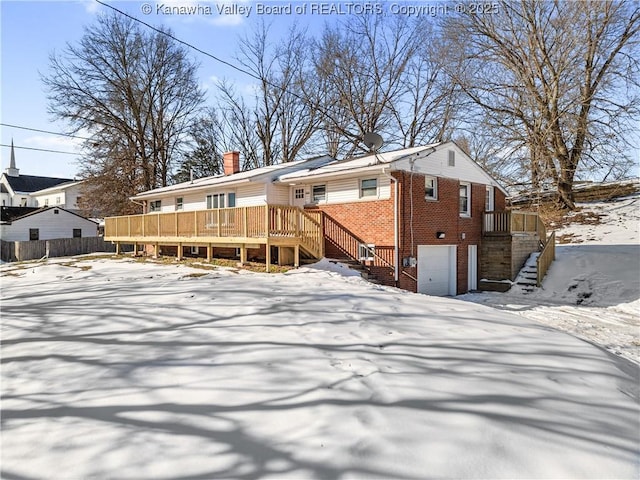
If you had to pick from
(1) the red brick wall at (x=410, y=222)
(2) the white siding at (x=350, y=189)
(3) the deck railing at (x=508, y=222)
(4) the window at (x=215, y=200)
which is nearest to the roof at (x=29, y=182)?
(4) the window at (x=215, y=200)

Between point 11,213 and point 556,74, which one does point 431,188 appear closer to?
point 556,74

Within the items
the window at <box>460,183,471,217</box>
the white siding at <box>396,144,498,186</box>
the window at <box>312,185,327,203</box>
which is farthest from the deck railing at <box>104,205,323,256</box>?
the window at <box>460,183,471,217</box>

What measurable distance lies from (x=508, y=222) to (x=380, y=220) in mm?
6582

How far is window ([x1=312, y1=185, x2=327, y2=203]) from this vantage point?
53.7 feet

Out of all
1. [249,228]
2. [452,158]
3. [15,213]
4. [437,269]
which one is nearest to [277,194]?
[249,228]

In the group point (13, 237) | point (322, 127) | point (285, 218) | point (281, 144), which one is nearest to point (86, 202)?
point (13, 237)

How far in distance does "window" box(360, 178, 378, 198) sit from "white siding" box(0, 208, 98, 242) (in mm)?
28927

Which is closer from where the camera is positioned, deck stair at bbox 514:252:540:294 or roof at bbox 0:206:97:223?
deck stair at bbox 514:252:540:294

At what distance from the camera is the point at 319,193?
16594 mm

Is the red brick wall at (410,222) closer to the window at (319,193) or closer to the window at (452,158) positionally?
the window at (319,193)

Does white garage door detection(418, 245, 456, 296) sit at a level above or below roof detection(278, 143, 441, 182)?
below

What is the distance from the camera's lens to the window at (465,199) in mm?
17531

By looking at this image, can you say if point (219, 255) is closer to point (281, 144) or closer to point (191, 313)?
point (191, 313)

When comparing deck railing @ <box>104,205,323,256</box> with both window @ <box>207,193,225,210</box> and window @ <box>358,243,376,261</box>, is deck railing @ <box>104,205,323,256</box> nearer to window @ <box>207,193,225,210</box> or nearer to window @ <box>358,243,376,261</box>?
window @ <box>358,243,376,261</box>
